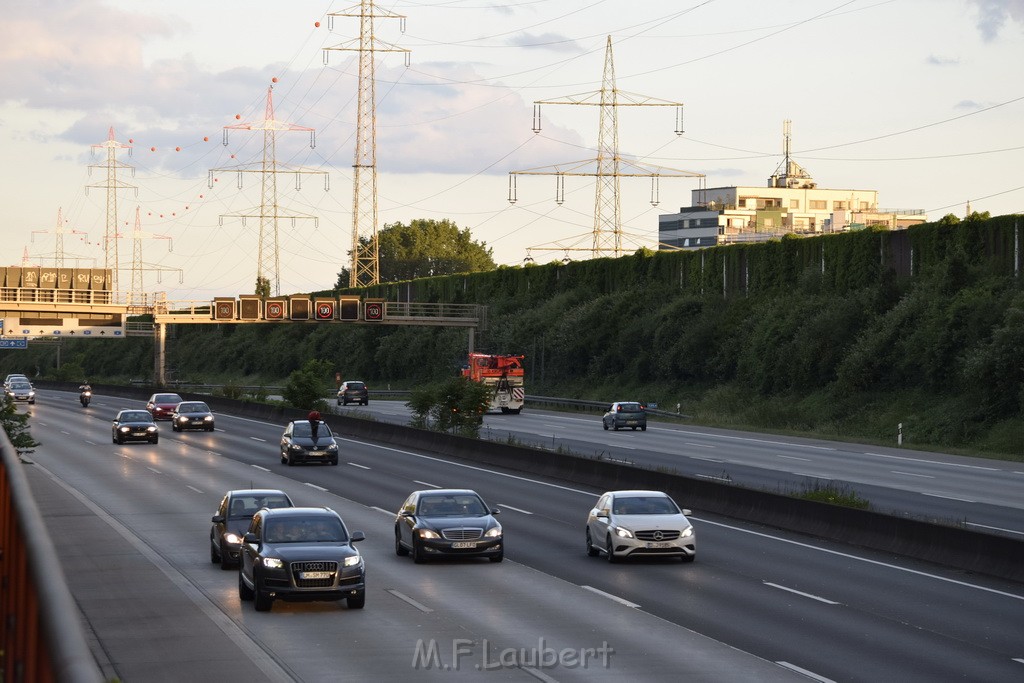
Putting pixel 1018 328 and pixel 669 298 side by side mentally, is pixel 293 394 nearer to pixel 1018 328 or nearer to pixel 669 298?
pixel 669 298

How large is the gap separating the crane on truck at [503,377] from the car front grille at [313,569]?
6101cm

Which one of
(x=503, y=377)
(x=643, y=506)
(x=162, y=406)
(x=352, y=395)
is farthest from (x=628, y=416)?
(x=643, y=506)

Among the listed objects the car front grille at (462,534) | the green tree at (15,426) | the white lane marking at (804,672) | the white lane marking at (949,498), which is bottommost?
the white lane marking at (949,498)

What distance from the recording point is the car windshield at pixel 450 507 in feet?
84.8

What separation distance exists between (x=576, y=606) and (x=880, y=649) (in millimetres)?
4948

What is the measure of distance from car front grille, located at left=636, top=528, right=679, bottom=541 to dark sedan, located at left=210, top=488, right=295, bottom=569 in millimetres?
6162

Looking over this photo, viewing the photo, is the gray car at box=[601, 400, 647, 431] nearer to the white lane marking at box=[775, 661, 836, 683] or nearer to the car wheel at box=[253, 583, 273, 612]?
the car wheel at box=[253, 583, 273, 612]

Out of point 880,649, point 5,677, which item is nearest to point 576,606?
point 880,649

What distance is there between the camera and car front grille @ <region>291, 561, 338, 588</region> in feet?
65.1

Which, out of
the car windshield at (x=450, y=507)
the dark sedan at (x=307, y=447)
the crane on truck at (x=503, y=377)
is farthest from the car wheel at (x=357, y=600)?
the crane on truck at (x=503, y=377)

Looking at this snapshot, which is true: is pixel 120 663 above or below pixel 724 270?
below

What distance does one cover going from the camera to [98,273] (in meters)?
89.6

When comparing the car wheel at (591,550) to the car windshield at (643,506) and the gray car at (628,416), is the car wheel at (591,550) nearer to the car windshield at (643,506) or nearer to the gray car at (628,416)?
the car windshield at (643,506)

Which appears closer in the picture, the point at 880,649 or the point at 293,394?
the point at 880,649
